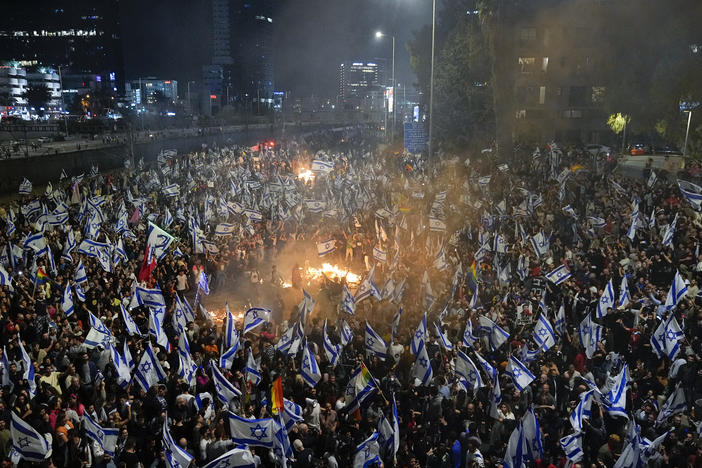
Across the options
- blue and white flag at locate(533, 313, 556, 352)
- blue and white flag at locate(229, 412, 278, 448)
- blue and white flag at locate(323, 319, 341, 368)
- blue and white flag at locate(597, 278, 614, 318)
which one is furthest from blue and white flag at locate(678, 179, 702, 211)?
blue and white flag at locate(229, 412, 278, 448)

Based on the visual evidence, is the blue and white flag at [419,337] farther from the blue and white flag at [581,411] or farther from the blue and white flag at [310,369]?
the blue and white flag at [581,411]

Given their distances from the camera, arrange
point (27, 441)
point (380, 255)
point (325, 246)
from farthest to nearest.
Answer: point (325, 246), point (380, 255), point (27, 441)

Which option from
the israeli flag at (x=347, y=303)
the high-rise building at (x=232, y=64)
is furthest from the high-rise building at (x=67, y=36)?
the israeli flag at (x=347, y=303)

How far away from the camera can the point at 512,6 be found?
47.1 m

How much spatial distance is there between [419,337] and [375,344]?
0.84 meters

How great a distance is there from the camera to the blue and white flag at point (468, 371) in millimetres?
9734

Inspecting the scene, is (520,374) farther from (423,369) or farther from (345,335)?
(345,335)

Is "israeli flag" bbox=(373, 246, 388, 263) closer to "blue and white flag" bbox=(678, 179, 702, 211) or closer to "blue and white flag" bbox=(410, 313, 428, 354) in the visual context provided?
"blue and white flag" bbox=(410, 313, 428, 354)

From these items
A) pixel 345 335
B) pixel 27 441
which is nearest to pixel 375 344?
pixel 345 335

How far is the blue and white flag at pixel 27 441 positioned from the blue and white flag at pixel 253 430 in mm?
2508

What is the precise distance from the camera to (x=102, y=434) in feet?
27.4

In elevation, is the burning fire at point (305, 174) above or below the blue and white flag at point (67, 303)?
above

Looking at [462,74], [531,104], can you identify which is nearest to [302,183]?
[462,74]

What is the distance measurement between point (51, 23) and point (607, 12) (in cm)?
14102
